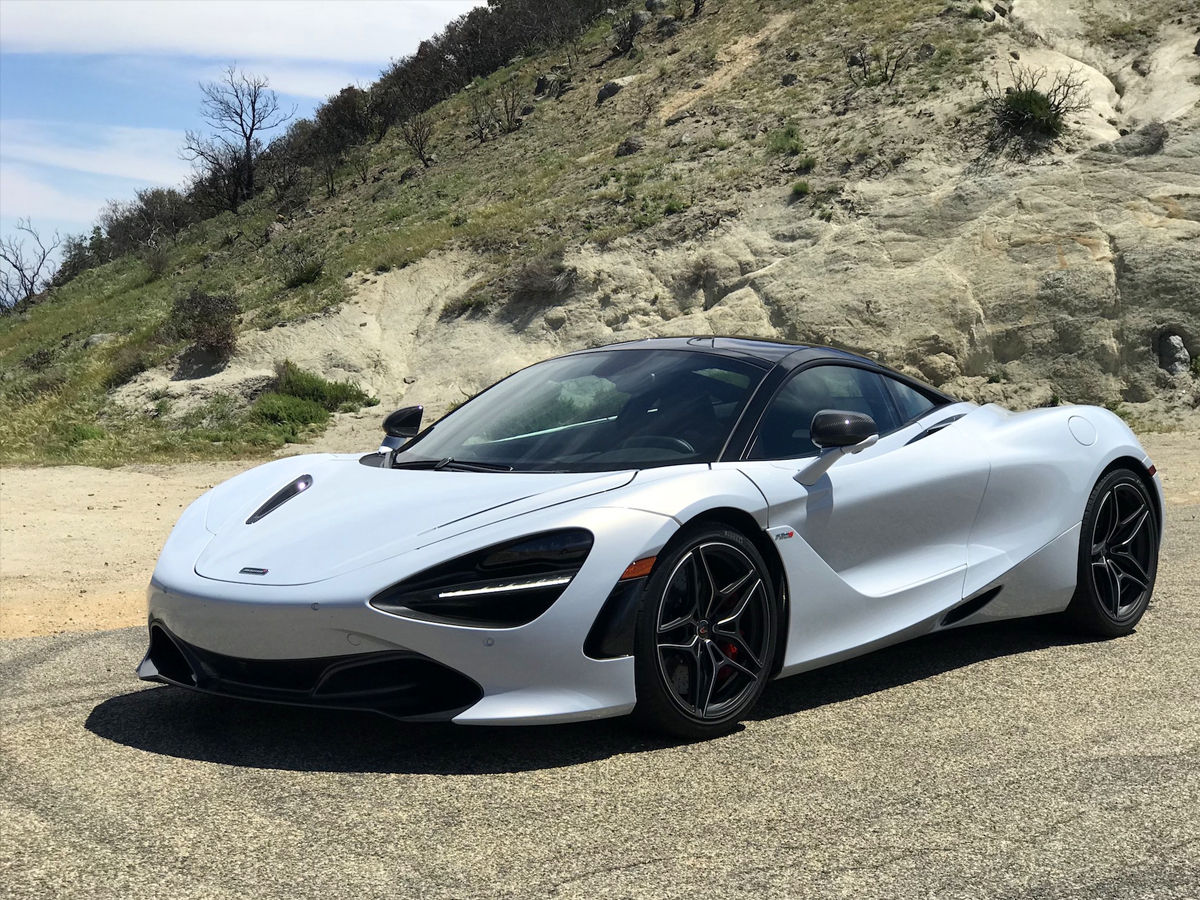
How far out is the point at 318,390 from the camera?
21.9 meters

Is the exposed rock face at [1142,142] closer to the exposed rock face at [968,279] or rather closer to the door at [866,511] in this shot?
the exposed rock face at [968,279]

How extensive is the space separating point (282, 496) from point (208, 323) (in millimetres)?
20608

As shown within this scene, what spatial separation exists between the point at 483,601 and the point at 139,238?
56654 mm

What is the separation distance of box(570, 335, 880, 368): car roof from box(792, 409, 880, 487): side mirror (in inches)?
21.8

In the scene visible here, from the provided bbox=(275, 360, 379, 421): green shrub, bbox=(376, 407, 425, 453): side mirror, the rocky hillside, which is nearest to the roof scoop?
bbox=(376, 407, 425, 453): side mirror

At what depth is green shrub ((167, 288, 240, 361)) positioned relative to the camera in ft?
76.8

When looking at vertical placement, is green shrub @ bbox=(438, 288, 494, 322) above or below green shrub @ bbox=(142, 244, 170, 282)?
below

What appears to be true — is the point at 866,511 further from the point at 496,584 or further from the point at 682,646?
the point at 496,584

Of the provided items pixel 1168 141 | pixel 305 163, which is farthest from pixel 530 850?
pixel 305 163

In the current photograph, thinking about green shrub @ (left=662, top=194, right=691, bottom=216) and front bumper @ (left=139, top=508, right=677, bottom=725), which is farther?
green shrub @ (left=662, top=194, right=691, bottom=216)

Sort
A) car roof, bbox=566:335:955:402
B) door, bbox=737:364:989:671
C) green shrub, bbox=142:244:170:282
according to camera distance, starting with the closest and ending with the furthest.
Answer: door, bbox=737:364:989:671, car roof, bbox=566:335:955:402, green shrub, bbox=142:244:170:282

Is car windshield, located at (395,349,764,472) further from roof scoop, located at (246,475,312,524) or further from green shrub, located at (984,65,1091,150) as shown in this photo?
green shrub, located at (984,65,1091,150)

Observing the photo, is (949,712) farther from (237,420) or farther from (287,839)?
(237,420)

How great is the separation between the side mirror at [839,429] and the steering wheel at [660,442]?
0.46 metres
